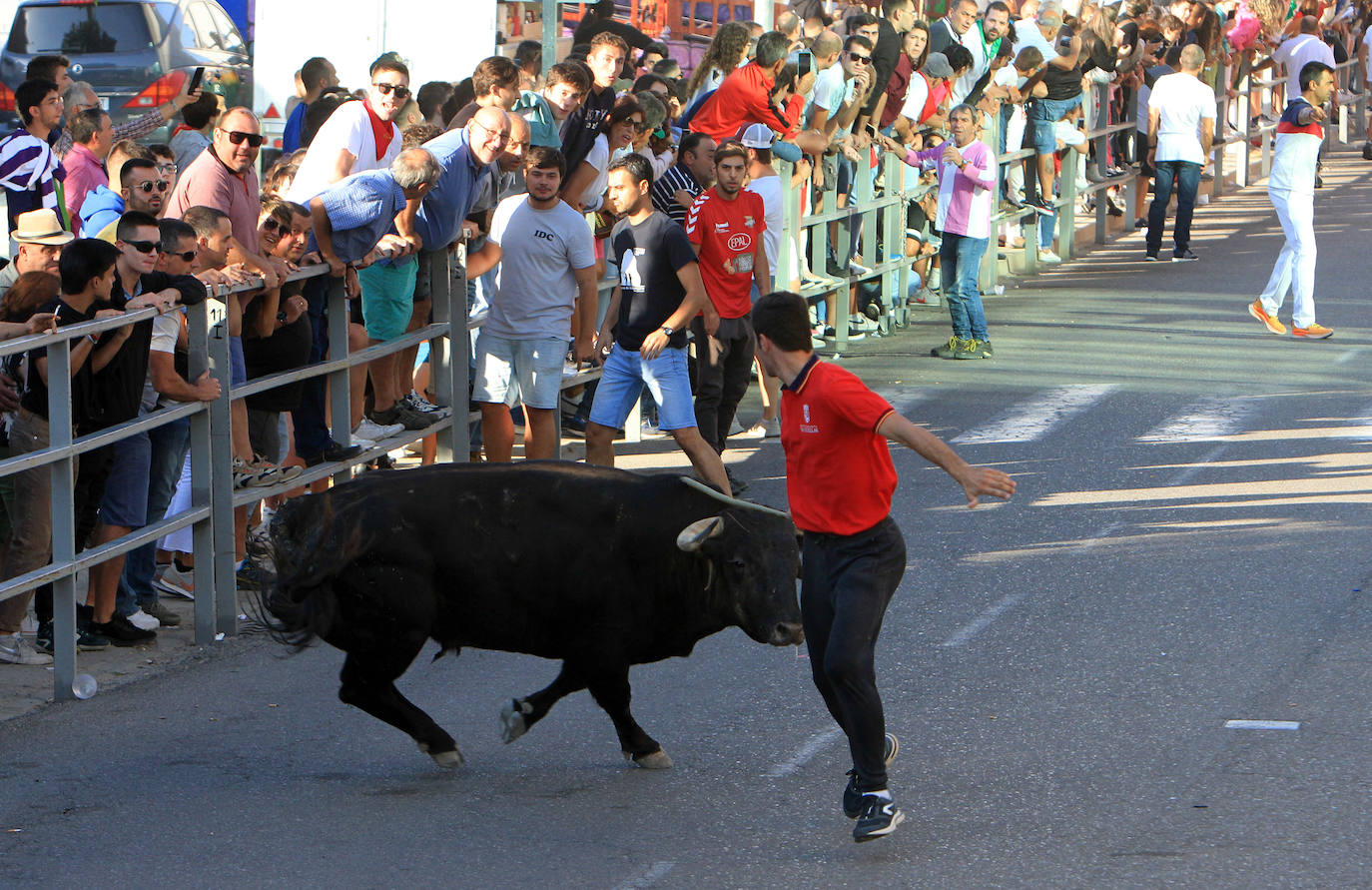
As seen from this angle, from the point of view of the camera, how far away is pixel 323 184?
10.4 metres

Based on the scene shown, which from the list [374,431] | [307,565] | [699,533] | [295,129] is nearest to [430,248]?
[374,431]

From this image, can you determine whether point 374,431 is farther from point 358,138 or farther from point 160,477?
point 160,477

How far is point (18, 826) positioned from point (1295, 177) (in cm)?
1296

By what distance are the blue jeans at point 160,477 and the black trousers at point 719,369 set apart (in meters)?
3.65

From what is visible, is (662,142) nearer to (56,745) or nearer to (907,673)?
(907,673)

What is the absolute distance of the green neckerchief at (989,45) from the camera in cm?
1914

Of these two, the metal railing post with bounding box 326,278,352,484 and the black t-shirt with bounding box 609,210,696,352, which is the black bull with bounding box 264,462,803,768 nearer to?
the metal railing post with bounding box 326,278,352,484

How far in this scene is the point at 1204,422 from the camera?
42.6 feet

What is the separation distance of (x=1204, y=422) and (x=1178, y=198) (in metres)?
8.71

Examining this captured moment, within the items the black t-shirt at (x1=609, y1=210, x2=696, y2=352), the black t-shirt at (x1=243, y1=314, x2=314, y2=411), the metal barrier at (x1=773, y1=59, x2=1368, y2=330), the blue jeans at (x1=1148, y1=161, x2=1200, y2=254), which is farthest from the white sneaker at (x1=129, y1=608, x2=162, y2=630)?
the blue jeans at (x1=1148, y1=161, x2=1200, y2=254)

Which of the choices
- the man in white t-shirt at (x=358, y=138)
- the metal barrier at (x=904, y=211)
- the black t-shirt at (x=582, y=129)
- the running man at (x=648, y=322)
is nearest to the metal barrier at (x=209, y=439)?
the man in white t-shirt at (x=358, y=138)

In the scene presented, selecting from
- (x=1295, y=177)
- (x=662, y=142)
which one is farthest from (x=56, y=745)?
(x=1295, y=177)

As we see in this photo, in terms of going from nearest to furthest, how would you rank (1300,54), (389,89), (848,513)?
1. (848,513)
2. (389,89)
3. (1300,54)

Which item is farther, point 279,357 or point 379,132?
point 379,132
